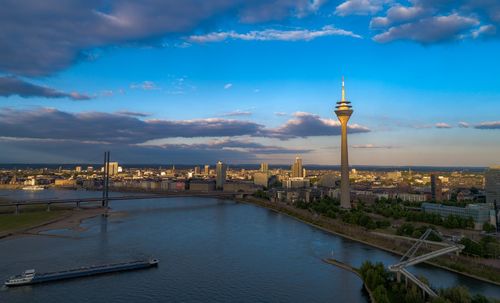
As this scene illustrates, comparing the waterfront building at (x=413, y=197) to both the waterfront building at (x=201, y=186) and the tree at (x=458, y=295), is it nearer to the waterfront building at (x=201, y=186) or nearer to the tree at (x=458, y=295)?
the waterfront building at (x=201, y=186)

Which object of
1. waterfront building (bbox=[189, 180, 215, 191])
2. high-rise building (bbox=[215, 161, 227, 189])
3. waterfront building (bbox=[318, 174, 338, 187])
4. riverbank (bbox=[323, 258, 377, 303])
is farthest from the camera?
high-rise building (bbox=[215, 161, 227, 189])

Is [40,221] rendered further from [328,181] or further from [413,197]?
[328,181]

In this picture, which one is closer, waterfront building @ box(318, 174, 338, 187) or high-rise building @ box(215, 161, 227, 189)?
waterfront building @ box(318, 174, 338, 187)

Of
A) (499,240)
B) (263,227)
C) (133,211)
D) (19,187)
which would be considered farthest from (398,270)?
(19,187)

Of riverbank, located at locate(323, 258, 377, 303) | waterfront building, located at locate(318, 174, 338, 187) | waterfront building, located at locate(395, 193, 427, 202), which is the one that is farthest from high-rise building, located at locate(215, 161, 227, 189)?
riverbank, located at locate(323, 258, 377, 303)

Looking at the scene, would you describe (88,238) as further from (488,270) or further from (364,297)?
(488,270)

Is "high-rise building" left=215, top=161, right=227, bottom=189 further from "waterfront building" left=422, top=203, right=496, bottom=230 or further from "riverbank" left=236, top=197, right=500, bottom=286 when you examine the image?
"waterfront building" left=422, top=203, right=496, bottom=230

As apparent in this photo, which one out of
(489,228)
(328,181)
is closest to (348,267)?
(489,228)
